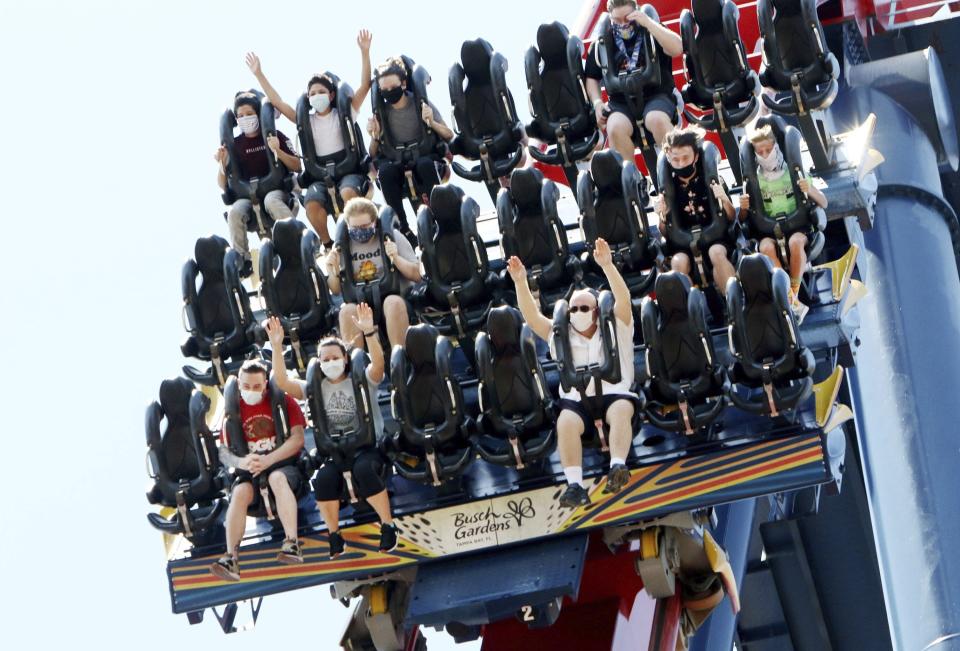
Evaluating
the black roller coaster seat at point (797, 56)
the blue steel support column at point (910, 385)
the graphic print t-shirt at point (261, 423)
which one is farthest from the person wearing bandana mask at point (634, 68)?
the graphic print t-shirt at point (261, 423)

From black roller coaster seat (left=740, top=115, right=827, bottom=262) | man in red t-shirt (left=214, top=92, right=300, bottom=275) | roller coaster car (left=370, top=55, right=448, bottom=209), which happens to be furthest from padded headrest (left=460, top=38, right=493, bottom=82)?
black roller coaster seat (left=740, top=115, right=827, bottom=262)

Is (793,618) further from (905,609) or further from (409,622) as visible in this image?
(409,622)

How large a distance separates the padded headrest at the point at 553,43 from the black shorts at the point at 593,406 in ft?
10.4

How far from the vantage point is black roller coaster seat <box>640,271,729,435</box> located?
1098 centimetres

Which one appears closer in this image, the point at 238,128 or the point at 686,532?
the point at 686,532

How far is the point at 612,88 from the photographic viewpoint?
13.1 meters

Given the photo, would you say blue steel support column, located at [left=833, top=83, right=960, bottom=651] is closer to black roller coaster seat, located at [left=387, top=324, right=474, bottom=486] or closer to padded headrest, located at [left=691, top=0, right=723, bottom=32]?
padded headrest, located at [left=691, top=0, right=723, bottom=32]

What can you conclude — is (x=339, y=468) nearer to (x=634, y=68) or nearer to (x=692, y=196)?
(x=692, y=196)

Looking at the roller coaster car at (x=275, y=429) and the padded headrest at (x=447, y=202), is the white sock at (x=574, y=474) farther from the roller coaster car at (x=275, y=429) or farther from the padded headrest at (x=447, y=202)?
the padded headrest at (x=447, y=202)

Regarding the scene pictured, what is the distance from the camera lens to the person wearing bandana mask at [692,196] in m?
11.5

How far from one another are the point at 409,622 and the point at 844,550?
274 inches

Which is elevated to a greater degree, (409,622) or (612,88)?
(612,88)

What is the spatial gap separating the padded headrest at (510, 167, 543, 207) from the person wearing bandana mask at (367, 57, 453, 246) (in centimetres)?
110

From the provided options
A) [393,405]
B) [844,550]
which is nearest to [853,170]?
[393,405]
